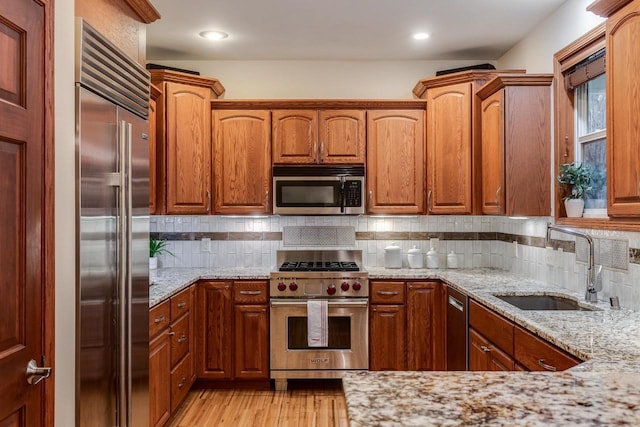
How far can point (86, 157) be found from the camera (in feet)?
5.80

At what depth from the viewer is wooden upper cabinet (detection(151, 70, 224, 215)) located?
393 centimetres

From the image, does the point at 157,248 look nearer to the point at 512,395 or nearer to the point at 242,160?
the point at 242,160

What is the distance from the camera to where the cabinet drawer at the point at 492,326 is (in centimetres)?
246

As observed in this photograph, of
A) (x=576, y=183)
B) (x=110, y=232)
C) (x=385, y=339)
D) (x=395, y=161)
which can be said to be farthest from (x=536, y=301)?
(x=110, y=232)

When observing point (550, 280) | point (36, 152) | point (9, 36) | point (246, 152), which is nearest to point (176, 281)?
point (246, 152)

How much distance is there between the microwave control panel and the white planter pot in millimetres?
1598

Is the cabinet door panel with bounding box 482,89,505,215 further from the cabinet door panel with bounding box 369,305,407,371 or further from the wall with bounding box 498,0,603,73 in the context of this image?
the cabinet door panel with bounding box 369,305,407,371

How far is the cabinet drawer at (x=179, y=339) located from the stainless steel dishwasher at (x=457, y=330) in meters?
1.89

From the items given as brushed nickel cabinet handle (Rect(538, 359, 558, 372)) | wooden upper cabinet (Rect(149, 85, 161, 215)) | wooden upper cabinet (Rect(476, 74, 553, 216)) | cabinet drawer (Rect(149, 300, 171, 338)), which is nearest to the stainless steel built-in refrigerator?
cabinet drawer (Rect(149, 300, 171, 338))

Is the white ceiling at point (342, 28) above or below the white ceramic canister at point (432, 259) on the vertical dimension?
above

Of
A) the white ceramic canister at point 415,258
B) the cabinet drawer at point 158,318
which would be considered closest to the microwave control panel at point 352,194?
the white ceramic canister at point 415,258

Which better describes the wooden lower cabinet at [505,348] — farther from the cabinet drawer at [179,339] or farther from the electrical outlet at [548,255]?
the cabinet drawer at [179,339]

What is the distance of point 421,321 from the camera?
382cm

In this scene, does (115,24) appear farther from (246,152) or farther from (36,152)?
(246,152)
